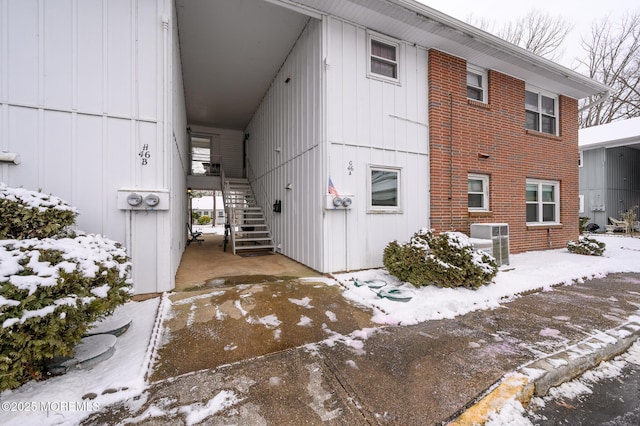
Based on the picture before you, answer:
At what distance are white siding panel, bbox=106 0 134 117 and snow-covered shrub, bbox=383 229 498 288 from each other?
5.35 metres

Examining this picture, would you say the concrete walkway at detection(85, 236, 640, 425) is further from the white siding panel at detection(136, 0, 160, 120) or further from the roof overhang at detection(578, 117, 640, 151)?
the roof overhang at detection(578, 117, 640, 151)

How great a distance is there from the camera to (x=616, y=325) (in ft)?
10.7

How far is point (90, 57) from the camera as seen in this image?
3.99 m

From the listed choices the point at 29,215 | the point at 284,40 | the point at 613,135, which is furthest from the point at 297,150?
the point at 613,135

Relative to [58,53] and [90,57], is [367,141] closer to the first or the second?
[90,57]

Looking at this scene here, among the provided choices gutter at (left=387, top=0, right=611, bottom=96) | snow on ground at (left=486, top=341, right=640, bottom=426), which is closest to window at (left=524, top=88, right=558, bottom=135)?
gutter at (left=387, top=0, right=611, bottom=96)

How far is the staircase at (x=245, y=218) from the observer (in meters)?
8.55

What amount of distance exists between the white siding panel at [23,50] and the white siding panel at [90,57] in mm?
478

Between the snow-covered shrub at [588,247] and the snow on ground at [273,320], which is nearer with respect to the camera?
the snow on ground at [273,320]

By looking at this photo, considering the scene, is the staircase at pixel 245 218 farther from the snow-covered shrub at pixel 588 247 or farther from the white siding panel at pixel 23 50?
the snow-covered shrub at pixel 588 247

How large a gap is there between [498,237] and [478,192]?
5.25 ft

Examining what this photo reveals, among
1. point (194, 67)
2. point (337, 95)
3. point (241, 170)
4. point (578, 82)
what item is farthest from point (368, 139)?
point (241, 170)

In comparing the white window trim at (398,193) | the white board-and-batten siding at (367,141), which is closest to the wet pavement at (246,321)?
the white board-and-batten siding at (367,141)

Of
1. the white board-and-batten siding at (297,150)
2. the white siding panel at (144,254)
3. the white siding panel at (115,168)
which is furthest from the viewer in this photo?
the white board-and-batten siding at (297,150)
